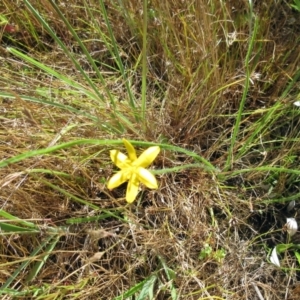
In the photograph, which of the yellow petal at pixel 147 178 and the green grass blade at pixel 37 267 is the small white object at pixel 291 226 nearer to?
the yellow petal at pixel 147 178

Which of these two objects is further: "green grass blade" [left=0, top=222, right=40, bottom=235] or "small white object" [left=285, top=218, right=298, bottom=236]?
"small white object" [left=285, top=218, right=298, bottom=236]

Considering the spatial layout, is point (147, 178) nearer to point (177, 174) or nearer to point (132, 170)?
point (132, 170)

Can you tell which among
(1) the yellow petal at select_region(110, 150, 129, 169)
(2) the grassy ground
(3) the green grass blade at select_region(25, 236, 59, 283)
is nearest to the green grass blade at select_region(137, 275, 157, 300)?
(2) the grassy ground

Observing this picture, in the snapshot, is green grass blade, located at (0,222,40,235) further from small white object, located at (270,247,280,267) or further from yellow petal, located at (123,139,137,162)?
small white object, located at (270,247,280,267)

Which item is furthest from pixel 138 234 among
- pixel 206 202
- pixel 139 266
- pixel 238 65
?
pixel 238 65

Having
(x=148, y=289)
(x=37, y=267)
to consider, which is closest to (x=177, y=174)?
(x=148, y=289)

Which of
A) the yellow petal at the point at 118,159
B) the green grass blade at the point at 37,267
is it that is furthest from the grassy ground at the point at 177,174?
the yellow petal at the point at 118,159

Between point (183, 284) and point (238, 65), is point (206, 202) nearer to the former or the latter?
point (183, 284)
